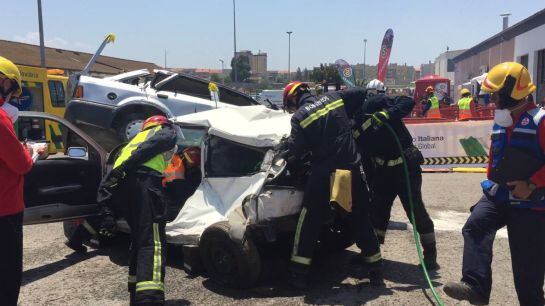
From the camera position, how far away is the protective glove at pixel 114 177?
4.29 metres

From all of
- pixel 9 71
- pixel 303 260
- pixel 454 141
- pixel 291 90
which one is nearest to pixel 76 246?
pixel 303 260

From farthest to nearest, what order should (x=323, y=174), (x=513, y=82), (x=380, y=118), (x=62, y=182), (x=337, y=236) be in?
(x=62, y=182), (x=337, y=236), (x=380, y=118), (x=323, y=174), (x=513, y=82)

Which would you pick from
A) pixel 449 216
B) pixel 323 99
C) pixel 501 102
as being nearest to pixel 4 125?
pixel 323 99

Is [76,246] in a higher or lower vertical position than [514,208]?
lower

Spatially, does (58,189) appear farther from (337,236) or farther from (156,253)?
(337,236)

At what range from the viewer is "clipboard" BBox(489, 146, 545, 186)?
3.04 meters

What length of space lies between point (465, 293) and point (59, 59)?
34.0 meters

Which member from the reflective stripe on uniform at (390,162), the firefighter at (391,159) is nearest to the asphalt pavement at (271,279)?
the firefighter at (391,159)

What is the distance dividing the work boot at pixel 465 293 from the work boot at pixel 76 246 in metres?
4.24

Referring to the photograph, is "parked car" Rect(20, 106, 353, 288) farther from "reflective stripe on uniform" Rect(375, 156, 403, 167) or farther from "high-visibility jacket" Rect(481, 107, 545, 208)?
"high-visibility jacket" Rect(481, 107, 545, 208)

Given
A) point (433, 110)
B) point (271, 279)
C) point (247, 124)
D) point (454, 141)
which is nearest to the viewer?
point (271, 279)

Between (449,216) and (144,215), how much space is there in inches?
180

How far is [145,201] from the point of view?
14.0ft

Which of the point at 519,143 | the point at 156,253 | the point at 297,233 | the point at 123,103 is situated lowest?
the point at 156,253
